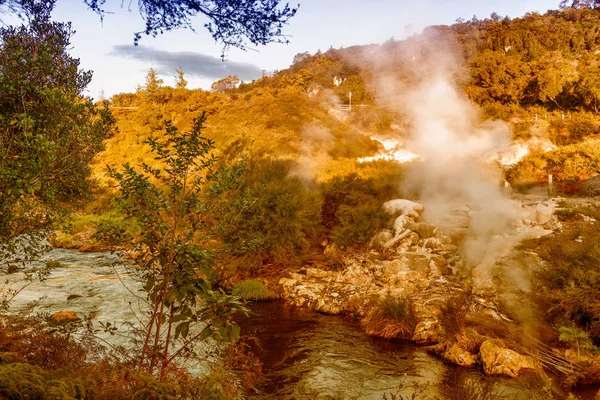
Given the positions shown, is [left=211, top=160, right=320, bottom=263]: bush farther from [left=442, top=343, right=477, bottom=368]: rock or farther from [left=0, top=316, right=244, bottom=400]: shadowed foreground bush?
[left=0, top=316, right=244, bottom=400]: shadowed foreground bush

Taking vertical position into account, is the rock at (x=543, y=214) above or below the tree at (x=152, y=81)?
below

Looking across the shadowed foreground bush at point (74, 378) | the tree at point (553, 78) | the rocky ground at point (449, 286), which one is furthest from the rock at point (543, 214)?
the tree at point (553, 78)

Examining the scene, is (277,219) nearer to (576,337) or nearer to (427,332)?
(427,332)

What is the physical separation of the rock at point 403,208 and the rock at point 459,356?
8865 mm

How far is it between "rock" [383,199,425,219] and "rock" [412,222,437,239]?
129 centimetres

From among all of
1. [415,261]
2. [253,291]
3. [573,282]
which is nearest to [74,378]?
[573,282]

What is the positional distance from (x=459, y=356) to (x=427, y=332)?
122 centimetres

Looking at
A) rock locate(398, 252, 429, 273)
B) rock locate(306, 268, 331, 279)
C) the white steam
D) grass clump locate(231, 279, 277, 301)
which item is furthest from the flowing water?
the white steam

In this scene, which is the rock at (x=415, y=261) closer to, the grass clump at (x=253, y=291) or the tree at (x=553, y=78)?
the grass clump at (x=253, y=291)

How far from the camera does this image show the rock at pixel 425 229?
15.3 metres

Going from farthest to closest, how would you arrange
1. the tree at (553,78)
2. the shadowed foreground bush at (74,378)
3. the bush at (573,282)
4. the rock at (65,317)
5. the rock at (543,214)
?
the tree at (553,78), the rock at (543,214), the rock at (65,317), the bush at (573,282), the shadowed foreground bush at (74,378)

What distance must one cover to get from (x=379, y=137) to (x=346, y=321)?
2099 cm

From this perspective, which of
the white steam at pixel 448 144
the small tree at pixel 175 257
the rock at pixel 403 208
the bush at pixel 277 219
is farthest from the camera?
the rock at pixel 403 208

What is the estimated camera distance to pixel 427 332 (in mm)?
9672
